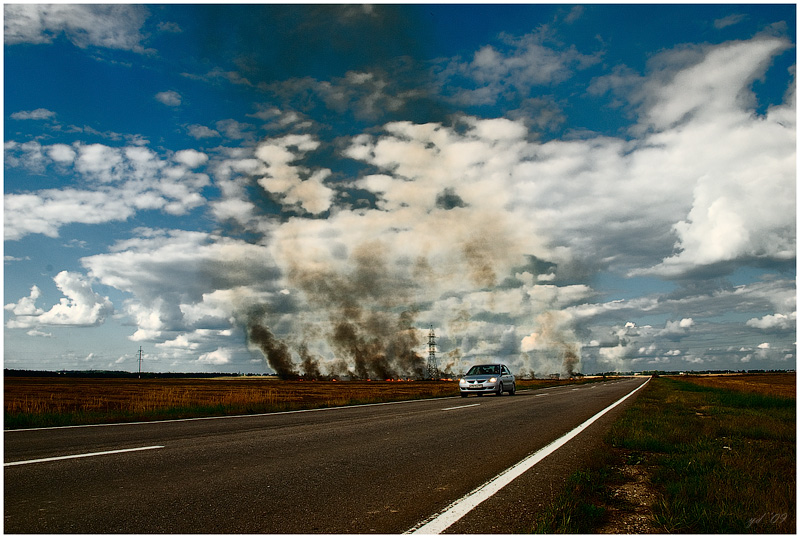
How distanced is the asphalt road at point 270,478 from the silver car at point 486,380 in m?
15.1

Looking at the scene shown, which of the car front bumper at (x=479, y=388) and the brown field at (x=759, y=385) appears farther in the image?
the brown field at (x=759, y=385)

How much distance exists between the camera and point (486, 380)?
83.1 ft

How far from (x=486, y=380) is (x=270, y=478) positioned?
20.9 metres

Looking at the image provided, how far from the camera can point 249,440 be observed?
8633mm

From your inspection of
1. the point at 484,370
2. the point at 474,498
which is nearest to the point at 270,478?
the point at 474,498

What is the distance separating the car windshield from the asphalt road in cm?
1605

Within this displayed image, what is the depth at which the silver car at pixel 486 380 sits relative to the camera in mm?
25250

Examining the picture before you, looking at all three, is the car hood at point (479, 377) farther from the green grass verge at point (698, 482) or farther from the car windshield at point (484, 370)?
the green grass verge at point (698, 482)

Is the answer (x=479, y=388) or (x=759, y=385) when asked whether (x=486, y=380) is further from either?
(x=759, y=385)
